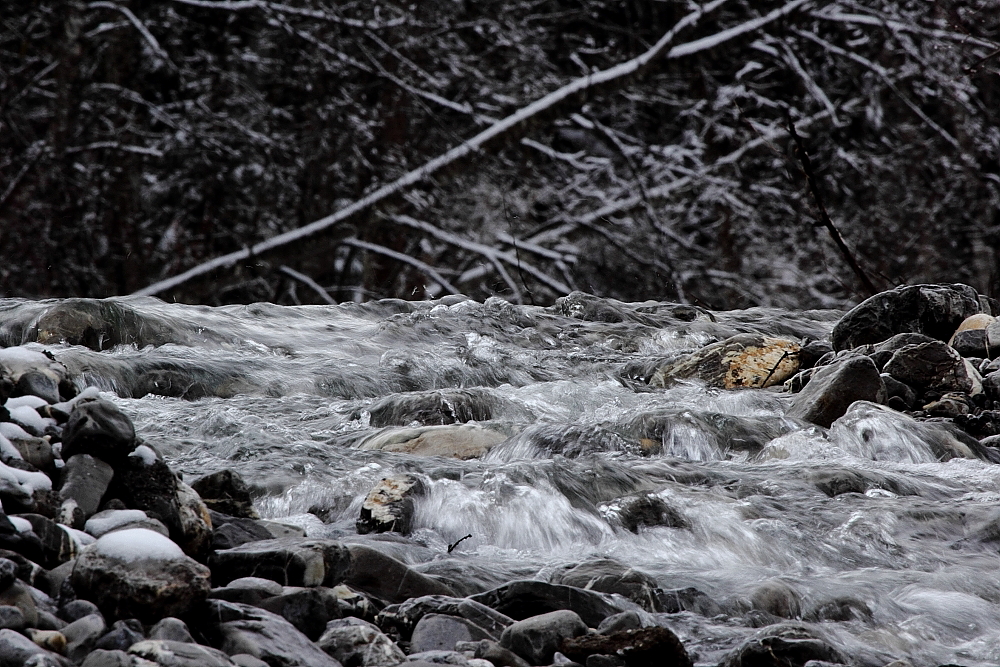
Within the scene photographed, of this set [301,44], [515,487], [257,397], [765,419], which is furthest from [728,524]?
[301,44]

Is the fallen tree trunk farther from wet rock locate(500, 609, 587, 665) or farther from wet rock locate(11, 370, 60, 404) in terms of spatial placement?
wet rock locate(500, 609, 587, 665)

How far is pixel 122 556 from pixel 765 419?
253cm

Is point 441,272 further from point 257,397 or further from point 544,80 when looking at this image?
point 257,397

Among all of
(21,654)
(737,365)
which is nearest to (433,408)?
(737,365)

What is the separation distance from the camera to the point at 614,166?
10.2 meters

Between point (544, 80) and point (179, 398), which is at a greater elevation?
point (544, 80)

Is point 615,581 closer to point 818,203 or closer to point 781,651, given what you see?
point 781,651

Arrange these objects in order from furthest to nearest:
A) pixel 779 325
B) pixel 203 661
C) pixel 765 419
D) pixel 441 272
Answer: pixel 441 272 → pixel 779 325 → pixel 765 419 → pixel 203 661

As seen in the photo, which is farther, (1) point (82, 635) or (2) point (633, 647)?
(2) point (633, 647)

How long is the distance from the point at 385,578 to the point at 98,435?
2.12 feet

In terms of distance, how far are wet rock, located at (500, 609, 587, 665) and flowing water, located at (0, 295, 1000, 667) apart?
0.89 ft

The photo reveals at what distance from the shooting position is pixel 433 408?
372cm

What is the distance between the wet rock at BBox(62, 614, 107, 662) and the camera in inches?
59.2

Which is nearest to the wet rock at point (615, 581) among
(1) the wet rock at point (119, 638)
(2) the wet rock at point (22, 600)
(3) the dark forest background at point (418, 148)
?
(1) the wet rock at point (119, 638)
